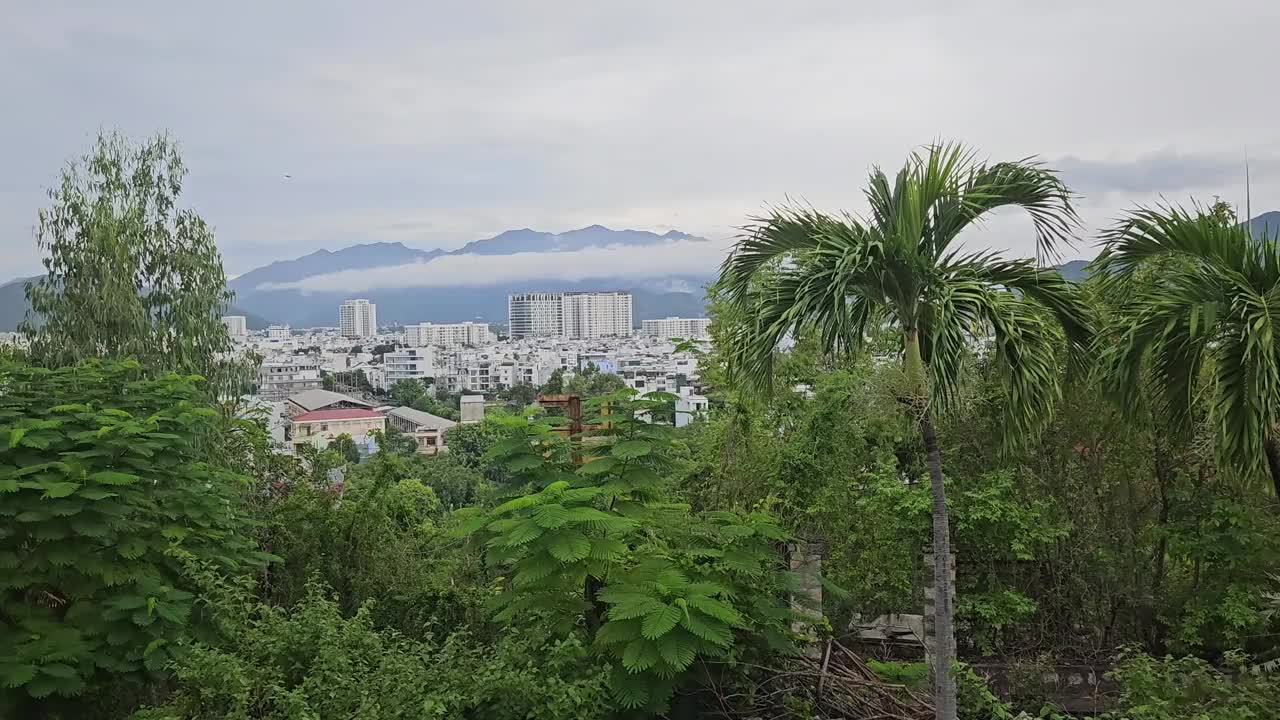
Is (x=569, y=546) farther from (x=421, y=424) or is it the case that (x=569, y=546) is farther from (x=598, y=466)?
(x=421, y=424)

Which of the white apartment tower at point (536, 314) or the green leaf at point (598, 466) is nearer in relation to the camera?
the green leaf at point (598, 466)

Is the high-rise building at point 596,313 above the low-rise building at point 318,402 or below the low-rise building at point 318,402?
above

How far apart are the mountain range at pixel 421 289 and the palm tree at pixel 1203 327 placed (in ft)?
289

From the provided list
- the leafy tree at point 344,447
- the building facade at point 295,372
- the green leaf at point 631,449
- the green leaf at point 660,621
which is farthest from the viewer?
the building facade at point 295,372

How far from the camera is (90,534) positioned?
4645mm

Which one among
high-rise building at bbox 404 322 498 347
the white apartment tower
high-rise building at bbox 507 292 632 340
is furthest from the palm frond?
high-rise building at bbox 404 322 498 347

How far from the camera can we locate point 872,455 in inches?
293

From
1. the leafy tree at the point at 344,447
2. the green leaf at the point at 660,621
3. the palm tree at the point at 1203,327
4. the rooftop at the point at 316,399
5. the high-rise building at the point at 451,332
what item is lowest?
the rooftop at the point at 316,399

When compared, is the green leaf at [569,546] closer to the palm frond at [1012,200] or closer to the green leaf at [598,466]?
the green leaf at [598,466]

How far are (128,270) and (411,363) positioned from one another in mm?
61875

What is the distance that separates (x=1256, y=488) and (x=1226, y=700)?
215cm

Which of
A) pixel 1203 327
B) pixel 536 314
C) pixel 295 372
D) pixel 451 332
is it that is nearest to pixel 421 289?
pixel 451 332

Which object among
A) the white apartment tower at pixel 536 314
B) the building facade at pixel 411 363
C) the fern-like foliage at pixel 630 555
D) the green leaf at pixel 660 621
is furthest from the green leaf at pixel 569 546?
the white apartment tower at pixel 536 314

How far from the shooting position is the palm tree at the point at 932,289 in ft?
13.6
